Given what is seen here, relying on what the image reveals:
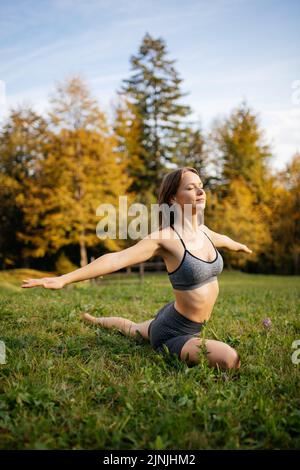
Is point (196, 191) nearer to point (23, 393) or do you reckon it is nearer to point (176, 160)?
point (23, 393)

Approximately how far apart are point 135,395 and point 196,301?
955mm

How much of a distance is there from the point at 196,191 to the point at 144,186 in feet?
81.1

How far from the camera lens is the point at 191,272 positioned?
10.1 feet

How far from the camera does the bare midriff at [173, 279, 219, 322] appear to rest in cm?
316

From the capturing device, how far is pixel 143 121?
28.4 metres

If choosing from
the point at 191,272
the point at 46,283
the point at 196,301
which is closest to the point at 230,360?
the point at 196,301

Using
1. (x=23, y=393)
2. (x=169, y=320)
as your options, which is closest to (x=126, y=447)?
(x=23, y=393)

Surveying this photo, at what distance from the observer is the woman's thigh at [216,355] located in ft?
9.53

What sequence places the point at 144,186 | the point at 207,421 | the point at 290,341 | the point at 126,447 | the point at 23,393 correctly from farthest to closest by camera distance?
the point at 144,186 < the point at 290,341 < the point at 23,393 < the point at 207,421 < the point at 126,447

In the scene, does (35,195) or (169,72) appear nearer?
(35,195)

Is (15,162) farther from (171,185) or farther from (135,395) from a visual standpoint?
(135,395)

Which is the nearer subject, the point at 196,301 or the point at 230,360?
the point at 230,360

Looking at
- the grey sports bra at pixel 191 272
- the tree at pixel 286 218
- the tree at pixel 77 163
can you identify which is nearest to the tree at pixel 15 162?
the tree at pixel 77 163

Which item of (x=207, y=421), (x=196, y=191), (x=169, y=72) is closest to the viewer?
(x=207, y=421)
